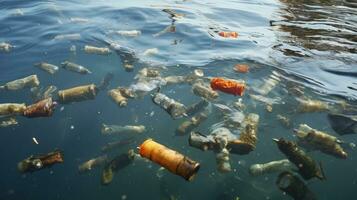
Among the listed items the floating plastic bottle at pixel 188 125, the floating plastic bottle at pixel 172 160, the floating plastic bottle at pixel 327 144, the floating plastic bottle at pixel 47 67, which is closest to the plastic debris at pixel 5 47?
the floating plastic bottle at pixel 47 67

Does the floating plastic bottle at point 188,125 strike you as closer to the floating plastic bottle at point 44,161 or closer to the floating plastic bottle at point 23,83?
the floating plastic bottle at point 44,161

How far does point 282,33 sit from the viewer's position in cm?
1213

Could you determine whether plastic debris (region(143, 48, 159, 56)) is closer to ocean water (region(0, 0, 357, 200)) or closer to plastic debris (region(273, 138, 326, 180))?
ocean water (region(0, 0, 357, 200))

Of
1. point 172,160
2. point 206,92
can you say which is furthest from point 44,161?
point 206,92

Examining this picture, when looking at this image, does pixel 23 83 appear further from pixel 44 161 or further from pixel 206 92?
pixel 206 92

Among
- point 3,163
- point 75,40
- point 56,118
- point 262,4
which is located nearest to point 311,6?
point 262,4

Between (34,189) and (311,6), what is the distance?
15950mm

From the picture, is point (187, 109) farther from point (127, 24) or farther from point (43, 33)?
point (43, 33)

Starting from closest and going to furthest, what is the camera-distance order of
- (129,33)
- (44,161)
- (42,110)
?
(44,161)
(42,110)
(129,33)

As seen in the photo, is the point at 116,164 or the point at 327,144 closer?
the point at 327,144

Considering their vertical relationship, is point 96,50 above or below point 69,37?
below

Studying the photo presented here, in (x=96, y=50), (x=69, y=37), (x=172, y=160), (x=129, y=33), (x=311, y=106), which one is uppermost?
(x=172, y=160)

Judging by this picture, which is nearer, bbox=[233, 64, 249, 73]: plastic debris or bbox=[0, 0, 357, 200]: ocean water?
bbox=[0, 0, 357, 200]: ocean water

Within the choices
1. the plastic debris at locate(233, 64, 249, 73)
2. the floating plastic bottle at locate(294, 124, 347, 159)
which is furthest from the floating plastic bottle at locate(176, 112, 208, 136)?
the floating plastic bottle at locate(294, 124, 347, 159)
